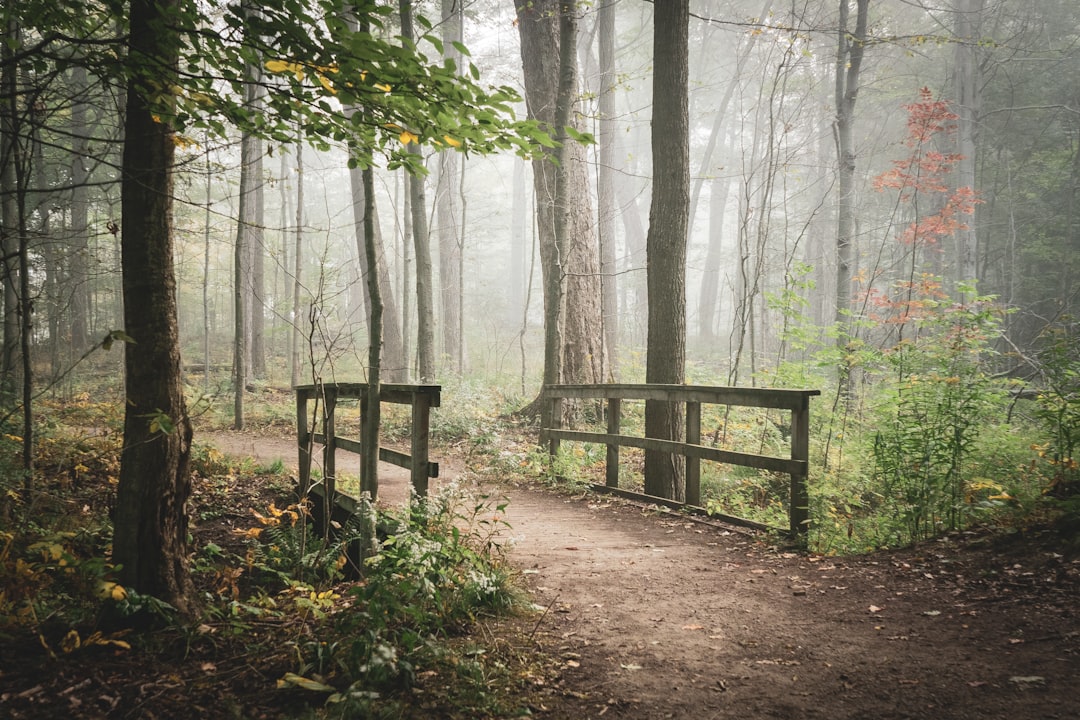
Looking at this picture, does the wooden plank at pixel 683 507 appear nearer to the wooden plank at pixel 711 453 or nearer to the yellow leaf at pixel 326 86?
the wooden plank at pixel 711 453

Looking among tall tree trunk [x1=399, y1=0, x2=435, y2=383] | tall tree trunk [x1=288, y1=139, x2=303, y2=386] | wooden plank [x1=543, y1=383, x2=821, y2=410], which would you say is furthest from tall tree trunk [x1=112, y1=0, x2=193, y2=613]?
tall tree trunk [x1=399, y1=0, x2=435, y2=383]

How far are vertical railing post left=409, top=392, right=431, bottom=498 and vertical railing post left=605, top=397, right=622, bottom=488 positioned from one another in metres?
3.13

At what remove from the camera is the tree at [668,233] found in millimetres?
7246

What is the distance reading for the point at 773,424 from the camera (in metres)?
9.95

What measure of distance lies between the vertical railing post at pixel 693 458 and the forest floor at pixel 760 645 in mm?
1326

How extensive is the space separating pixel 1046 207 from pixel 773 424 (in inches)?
722

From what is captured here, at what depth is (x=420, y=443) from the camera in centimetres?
507

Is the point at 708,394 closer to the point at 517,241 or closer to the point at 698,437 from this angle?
the point at 698,437

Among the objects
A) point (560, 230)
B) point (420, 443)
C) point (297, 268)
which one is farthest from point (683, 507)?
point (297, 268)

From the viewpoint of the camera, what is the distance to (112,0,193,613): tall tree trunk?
11.0 ft

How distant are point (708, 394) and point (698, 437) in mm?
595

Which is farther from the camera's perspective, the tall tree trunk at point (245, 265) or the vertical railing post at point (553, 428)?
the tall tree trunk at point (245, 265)

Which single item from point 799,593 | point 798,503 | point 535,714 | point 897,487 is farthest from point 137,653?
point 897,487

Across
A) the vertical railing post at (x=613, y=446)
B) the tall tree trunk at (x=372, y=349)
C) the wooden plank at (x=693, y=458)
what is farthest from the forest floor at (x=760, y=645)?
the vertical railing post at (x=613, y=446)
